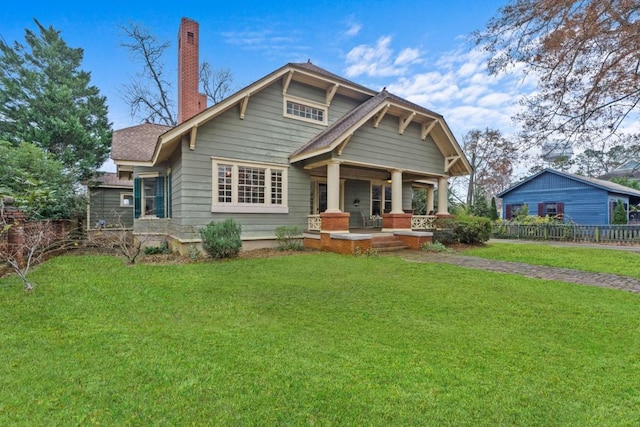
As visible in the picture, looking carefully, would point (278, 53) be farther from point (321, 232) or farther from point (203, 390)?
point (203, 390)

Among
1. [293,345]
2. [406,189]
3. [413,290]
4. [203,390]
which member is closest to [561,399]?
[293,345]

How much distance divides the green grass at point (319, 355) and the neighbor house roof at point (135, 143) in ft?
25.1

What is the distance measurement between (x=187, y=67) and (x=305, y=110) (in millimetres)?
5388

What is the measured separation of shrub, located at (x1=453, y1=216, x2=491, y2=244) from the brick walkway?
278cm

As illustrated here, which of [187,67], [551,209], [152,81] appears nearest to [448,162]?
[187,67]

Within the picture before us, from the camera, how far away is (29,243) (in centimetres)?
684

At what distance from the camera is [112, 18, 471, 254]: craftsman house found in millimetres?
10227

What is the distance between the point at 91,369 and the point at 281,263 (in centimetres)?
559

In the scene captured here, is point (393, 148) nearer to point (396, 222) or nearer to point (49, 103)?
point (396, 222)

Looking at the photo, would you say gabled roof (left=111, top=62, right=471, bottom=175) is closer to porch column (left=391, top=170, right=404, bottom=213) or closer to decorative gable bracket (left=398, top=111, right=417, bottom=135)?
decorative gable bracket (left=398, top=111, right=417, bottom=135)

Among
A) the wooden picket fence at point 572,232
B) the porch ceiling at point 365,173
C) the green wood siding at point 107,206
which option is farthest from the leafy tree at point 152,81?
the wooden picket fence at point 572,232

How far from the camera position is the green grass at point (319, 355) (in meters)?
2.30

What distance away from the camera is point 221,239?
29.5ft

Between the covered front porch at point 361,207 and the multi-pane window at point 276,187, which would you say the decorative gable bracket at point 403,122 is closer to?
the covered front porch at point 361,207
